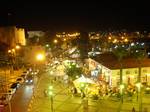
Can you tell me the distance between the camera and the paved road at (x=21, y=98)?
3020cm

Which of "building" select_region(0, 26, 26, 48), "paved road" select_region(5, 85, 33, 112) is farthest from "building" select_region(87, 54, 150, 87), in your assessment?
"building" select_region(0, 26, 26, 48)

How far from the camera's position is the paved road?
30.2m

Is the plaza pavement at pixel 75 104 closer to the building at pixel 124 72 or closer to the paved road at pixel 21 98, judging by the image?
the paved road at pixel 21 98

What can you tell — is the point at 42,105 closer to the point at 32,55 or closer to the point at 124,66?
the point at 124,66

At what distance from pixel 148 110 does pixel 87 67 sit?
23564 mm

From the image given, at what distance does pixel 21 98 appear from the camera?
114ft

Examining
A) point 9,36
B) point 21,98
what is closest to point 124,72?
point 21,98

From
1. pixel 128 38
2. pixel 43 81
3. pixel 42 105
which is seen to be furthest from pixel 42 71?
pixel 128 38

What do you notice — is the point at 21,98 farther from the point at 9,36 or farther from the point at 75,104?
the point at 9,36

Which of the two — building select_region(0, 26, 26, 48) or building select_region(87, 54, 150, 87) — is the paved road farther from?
building select_region(0, 26, 26, 48)

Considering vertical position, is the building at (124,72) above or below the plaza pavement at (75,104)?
above

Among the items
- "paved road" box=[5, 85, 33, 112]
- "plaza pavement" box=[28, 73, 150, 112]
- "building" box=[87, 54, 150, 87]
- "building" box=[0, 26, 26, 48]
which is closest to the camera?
"plaza pavement" box=[28, 73, 150, 112]

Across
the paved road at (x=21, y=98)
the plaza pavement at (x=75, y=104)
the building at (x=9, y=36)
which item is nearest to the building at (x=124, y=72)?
the plaza pavement at (x=75, y=104)

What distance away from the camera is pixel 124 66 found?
38812mm
